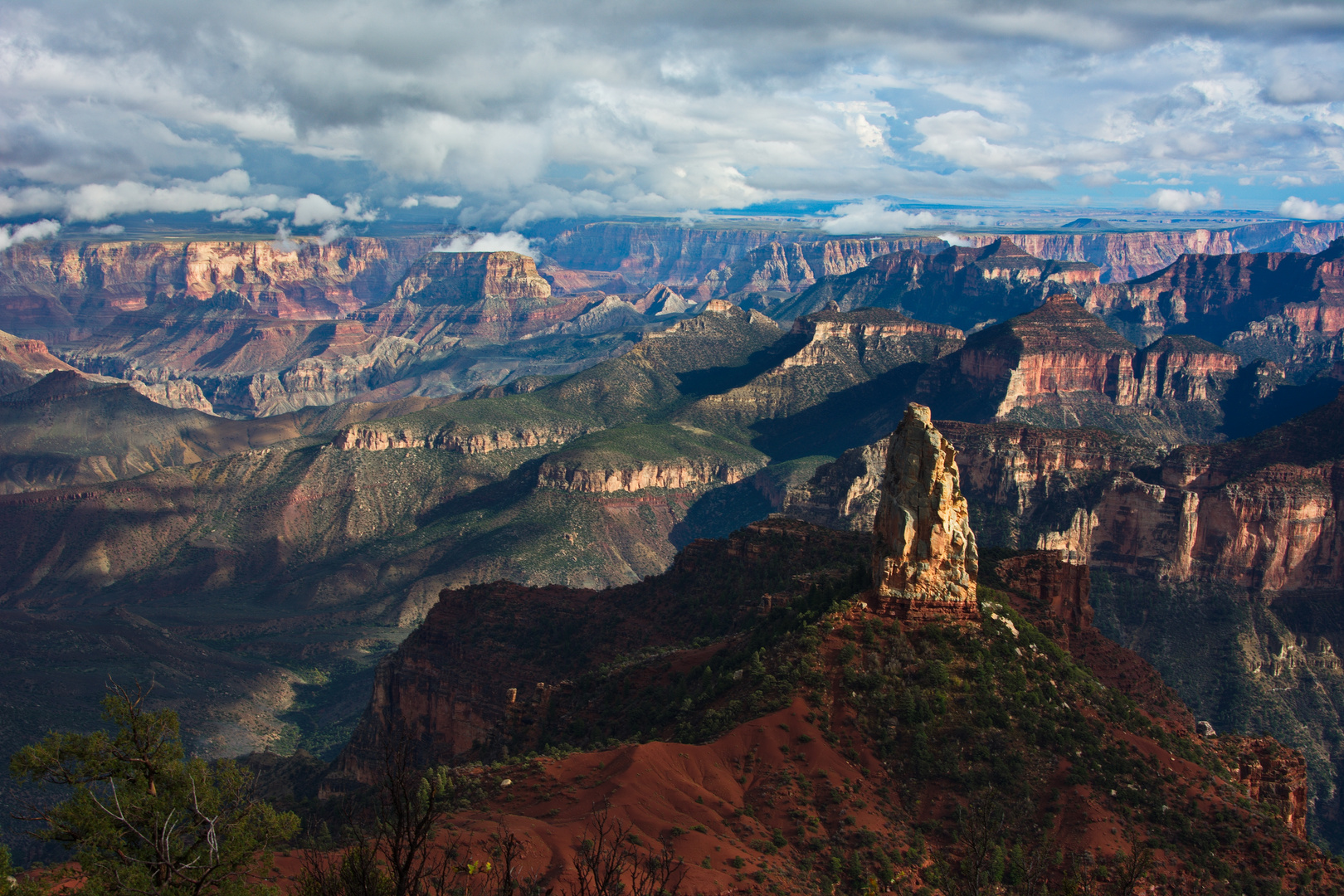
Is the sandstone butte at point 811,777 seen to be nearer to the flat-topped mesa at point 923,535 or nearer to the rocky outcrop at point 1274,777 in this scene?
the rocky outcrop at point 1274,777

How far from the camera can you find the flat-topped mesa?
47.1 metres

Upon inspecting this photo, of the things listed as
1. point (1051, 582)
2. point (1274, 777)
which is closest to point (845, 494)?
point (1051, 582)

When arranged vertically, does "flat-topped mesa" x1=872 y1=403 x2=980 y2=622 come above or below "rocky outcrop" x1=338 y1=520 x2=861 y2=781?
above

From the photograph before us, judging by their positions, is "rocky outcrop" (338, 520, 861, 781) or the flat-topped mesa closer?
the flat-topped mesa

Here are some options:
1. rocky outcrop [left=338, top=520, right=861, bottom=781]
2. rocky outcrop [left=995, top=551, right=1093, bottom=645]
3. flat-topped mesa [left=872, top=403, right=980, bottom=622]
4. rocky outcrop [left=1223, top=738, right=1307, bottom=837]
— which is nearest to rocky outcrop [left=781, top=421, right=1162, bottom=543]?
rocky outcrop [left=338, top=520, right=861, bottom=781]

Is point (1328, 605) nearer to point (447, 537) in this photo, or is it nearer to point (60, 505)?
point (447, 537)

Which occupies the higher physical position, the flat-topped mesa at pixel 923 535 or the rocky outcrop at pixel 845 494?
the flat-topped mesa at pixel 923 535

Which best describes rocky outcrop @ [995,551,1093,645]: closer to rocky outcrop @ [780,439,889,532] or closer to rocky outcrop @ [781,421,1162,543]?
rocky outcrop @ [781,421,1162,543]

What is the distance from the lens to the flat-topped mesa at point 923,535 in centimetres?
4709

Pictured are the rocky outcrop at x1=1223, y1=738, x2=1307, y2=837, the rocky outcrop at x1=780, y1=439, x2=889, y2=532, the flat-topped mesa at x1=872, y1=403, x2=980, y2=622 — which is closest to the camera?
the flat-topped mesa at x1=872, y1=403, x2=980, y2=622

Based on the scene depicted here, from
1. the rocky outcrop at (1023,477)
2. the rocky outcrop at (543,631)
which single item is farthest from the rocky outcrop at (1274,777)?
the rocky outcrop at (1023,477)

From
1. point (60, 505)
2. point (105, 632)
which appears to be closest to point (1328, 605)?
point (105, 632)

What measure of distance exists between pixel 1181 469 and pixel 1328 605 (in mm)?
21469

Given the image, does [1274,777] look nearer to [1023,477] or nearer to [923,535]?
[923,535]
